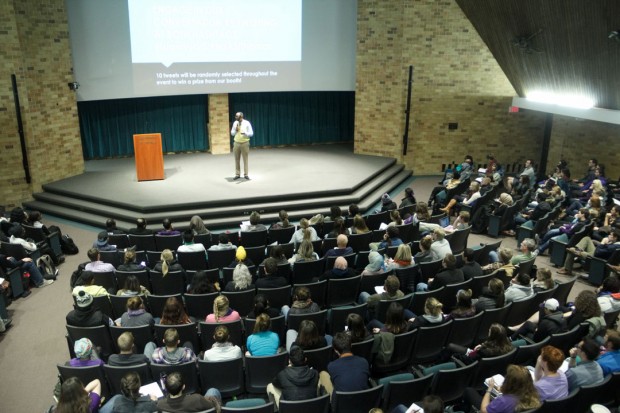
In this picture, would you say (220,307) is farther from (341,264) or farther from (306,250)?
(306,250)

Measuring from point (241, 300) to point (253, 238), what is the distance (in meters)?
2.27

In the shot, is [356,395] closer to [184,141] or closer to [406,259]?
[406,259]

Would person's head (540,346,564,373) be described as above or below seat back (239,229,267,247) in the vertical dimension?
above

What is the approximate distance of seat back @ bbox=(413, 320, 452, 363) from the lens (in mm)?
5664

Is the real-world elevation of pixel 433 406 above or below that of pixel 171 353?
above

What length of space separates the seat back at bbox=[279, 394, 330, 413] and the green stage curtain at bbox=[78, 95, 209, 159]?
12463 mm

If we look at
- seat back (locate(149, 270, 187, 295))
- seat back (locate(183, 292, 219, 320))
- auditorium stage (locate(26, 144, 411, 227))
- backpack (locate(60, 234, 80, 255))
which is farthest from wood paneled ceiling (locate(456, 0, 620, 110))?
backpack (locate(60, 234, 80, 255))

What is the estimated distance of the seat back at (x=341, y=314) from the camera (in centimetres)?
617

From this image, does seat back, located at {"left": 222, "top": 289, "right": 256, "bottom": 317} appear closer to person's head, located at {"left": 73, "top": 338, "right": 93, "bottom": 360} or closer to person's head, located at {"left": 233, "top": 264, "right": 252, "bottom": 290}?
person's head, located at {"left": 233, "top": 264, "right": 252, "bottom": 290}

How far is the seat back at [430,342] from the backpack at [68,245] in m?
6.74

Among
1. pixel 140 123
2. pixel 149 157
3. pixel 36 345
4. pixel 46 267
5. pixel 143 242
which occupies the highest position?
pixel 140 123

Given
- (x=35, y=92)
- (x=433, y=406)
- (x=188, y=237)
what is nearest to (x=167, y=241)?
(x=188, y=237)

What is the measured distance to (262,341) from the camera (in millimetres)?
5328

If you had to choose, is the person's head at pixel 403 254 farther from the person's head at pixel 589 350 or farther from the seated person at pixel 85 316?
the seated person at pixel 85 316
